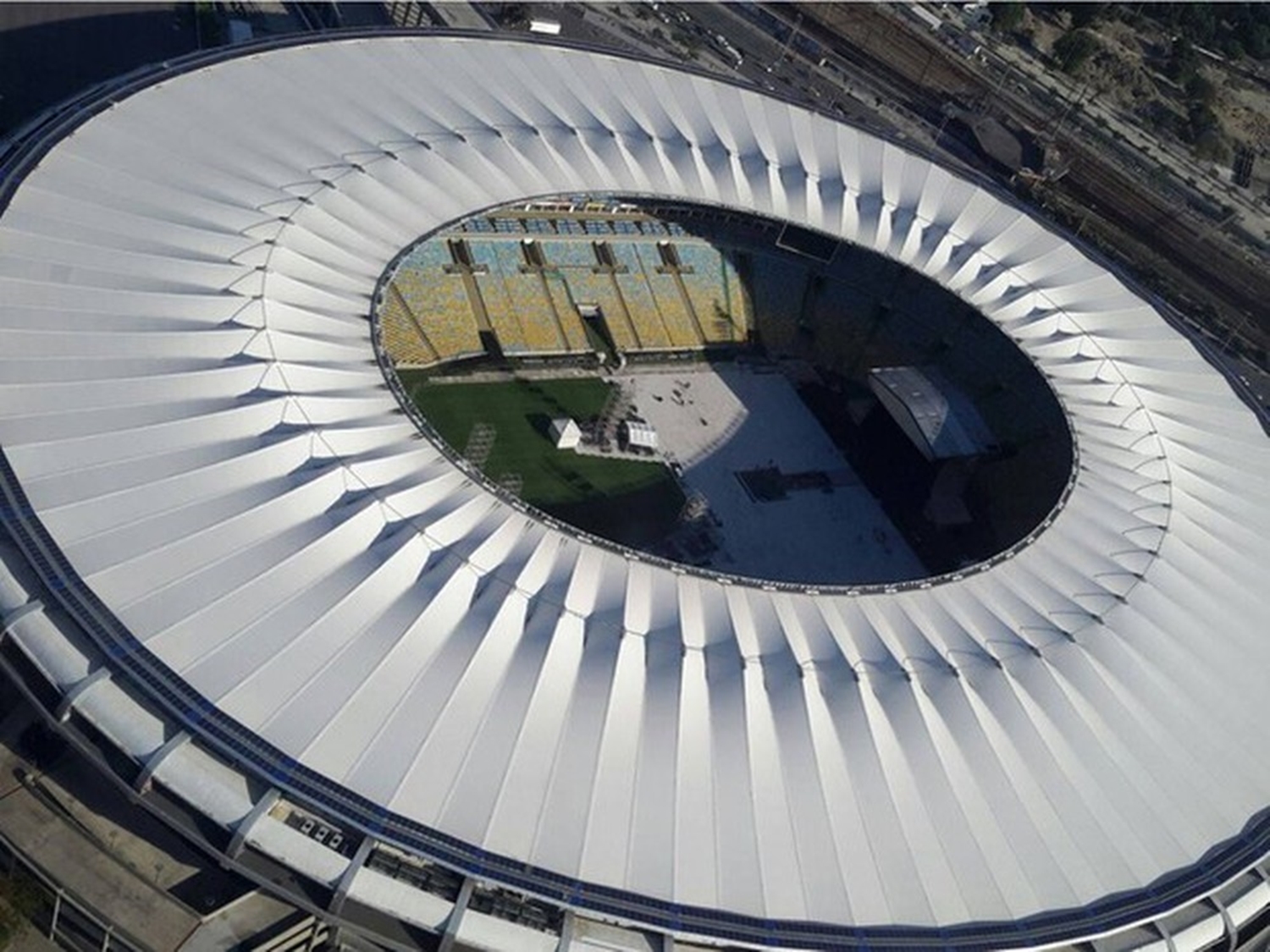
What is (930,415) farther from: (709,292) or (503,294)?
(503,294)

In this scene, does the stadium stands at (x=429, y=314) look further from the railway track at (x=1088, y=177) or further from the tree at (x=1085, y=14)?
the tree at (x=1085, y=14)

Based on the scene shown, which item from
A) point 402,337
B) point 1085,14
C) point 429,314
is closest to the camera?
point 402,337

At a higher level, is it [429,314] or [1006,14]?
[1006,14]

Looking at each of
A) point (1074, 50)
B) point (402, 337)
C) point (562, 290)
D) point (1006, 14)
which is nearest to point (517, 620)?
point (402, 337)

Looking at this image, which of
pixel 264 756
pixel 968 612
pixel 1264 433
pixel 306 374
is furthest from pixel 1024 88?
pixel 264 756

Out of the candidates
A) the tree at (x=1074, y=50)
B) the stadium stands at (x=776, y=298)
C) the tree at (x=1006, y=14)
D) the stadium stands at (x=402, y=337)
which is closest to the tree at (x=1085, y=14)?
the tree at (x=1074, y=50)
